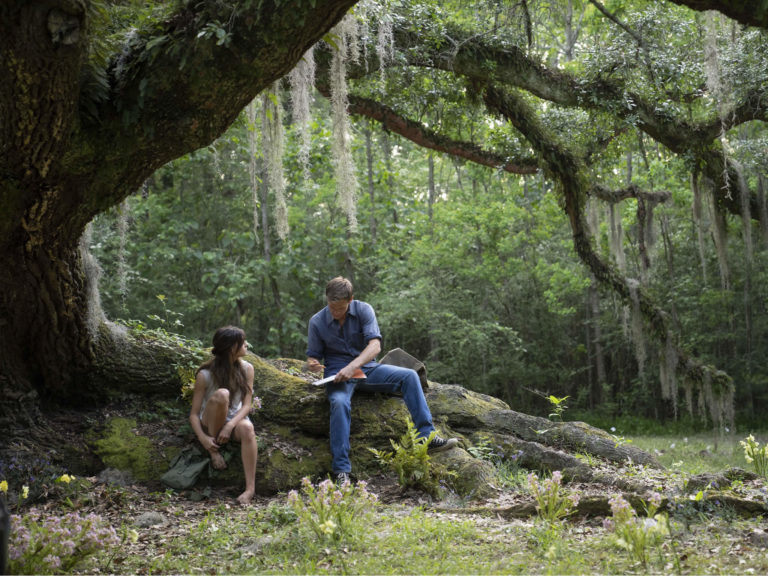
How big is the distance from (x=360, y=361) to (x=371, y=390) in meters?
0.54

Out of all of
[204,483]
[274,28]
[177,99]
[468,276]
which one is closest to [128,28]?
[177,99]

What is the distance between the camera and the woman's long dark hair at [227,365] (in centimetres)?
486

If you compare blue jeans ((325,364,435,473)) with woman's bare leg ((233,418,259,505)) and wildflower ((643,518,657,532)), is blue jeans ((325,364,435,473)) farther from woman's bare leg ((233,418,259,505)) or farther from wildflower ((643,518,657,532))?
wildflower ((643,518,657,532))

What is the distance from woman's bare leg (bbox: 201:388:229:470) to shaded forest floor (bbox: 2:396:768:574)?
0.71ft

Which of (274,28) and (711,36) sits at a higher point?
(711,36)

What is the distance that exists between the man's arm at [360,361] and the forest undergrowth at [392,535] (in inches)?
35.5

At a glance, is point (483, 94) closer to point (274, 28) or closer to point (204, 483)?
point (274, 28)

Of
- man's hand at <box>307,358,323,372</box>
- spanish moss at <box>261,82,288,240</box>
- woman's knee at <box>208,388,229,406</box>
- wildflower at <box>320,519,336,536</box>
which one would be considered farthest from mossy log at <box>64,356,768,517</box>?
spanish moss at <box>261,82,288,240</box>

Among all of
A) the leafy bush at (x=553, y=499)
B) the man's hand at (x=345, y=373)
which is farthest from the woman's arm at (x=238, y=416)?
the leafy bush at (x=553, y=499)

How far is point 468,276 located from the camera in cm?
1548

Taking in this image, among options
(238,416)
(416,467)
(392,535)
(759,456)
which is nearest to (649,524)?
(392,535)

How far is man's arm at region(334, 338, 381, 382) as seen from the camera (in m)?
5.00

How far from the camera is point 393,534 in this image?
3.55 metres

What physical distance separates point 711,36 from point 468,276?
970 cm
